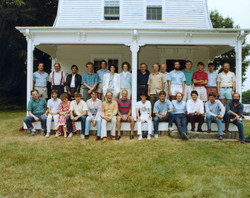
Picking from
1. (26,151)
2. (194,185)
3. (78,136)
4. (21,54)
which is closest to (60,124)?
(78,136)

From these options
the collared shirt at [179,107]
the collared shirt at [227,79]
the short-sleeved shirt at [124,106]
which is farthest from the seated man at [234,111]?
Result: the short-sleeved shirt at [124,106]

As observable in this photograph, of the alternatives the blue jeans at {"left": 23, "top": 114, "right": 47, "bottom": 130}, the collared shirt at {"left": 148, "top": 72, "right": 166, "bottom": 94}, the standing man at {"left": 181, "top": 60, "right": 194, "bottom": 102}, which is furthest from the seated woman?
the standing man at {"left": 181, "top": 60, "right": 194, "bottom": 102}

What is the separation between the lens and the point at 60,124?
5.61 metres

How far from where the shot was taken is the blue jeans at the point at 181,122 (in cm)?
→ 548

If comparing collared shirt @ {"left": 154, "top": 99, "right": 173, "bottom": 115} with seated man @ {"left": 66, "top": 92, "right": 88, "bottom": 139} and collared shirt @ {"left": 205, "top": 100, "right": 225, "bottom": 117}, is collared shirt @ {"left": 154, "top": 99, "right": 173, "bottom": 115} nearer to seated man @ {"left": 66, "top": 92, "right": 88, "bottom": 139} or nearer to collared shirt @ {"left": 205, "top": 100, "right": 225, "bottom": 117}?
collared shirt @ {"left": 205, "top": 100, "right": 225, "bottom": 117}

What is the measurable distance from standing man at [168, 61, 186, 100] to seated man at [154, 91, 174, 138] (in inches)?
24.0

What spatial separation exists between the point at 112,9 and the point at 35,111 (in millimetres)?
5969

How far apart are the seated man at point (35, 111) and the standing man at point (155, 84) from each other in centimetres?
329

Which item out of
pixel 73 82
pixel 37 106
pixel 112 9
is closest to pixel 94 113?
pixel 73 82

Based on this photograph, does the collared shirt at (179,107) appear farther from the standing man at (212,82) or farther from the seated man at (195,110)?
the standing man at (212,82)

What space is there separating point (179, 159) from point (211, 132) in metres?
2.15

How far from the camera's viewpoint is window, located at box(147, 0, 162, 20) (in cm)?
914

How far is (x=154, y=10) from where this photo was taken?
30.0ft

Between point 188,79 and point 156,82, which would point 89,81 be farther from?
point 188,79
